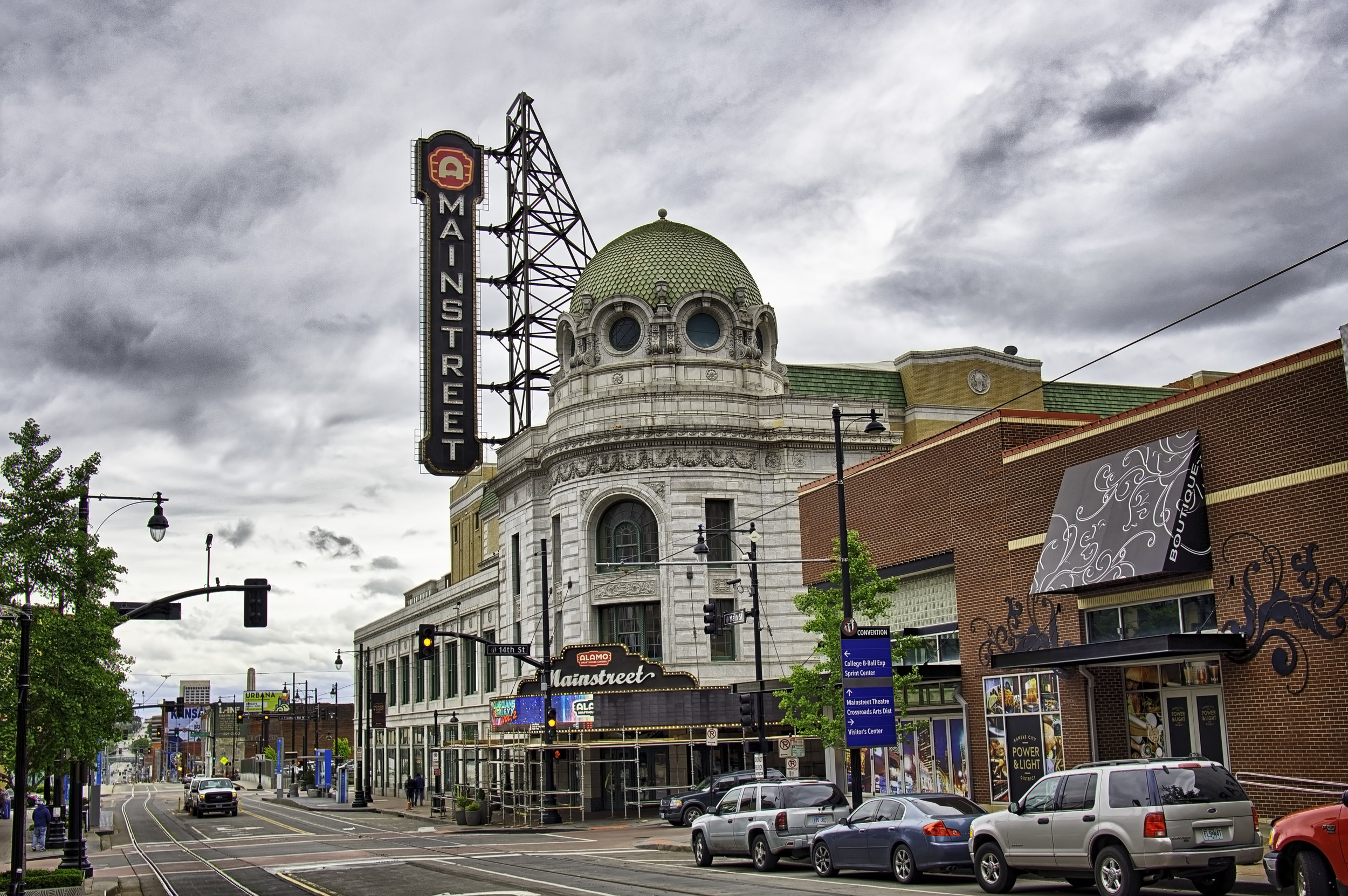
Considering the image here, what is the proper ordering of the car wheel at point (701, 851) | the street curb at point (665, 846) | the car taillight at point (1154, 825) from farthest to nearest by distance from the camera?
the street curb at point (665, 846) < the car wheel at point (701, 851) < the car taillight at point (1154, 825)

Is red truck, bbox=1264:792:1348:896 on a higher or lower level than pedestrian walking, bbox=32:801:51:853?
higher

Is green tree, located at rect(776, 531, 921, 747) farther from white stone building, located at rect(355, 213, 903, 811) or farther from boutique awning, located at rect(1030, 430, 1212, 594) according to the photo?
white stone building, located at rect(355, 213, 903, 811)

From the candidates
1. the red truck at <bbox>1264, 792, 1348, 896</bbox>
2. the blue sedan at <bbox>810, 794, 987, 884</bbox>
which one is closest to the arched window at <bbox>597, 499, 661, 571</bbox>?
the blue sedan at <bbox>810, 794, 987, 884</bbox>

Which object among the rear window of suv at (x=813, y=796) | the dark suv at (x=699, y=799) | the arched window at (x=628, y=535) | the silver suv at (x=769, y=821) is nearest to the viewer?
the silver suv at (x=769, y=821)

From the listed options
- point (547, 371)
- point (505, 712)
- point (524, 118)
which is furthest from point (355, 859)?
point (524, 118)

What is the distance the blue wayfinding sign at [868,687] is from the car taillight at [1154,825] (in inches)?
423

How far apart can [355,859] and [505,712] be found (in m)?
19.0

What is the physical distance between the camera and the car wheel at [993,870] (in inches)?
779

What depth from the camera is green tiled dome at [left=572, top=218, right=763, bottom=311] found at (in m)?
54.8

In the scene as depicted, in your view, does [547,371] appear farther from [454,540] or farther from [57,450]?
[57,450]

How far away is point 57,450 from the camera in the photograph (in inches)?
1093

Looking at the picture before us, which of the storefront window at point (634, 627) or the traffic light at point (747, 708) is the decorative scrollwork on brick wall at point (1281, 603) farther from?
the storefront window at point (634, 627)

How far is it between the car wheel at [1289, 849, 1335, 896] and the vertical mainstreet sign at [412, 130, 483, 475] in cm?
5040

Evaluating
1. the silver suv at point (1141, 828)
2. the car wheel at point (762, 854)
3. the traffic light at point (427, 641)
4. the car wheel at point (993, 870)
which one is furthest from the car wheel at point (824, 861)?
the traffic light at point (427, 641)
